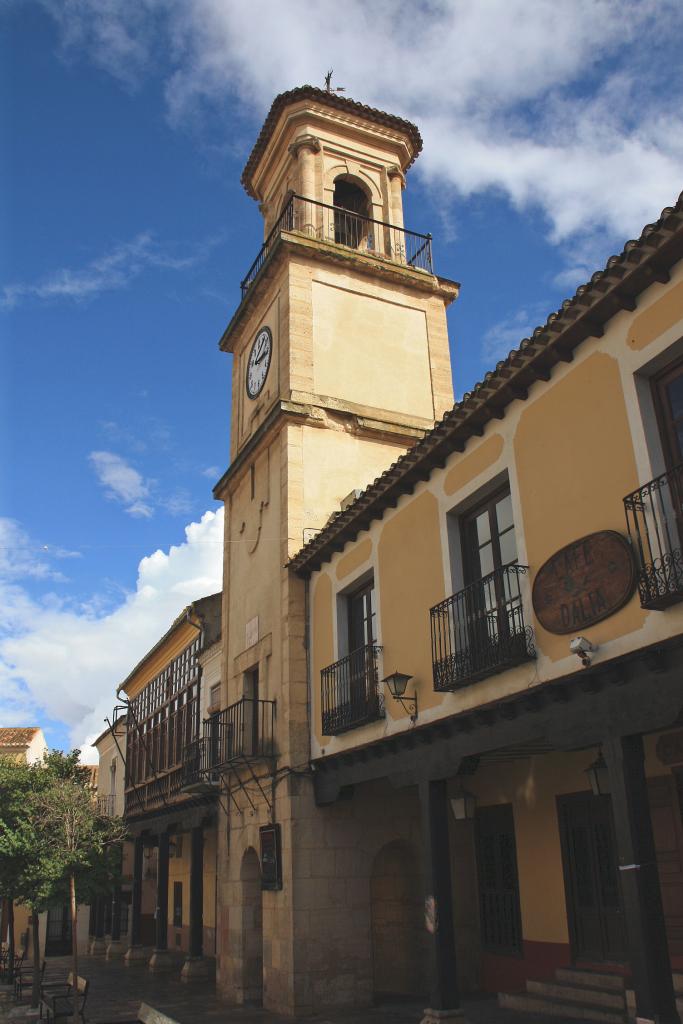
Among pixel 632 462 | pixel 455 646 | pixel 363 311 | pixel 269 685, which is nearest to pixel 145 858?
pixel 269 685

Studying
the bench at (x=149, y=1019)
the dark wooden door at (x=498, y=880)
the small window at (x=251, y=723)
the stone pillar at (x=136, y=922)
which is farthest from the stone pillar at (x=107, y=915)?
the dark wooden door at (x=498, y=880)

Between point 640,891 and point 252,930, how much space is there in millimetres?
9606

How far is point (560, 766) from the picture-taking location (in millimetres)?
11344

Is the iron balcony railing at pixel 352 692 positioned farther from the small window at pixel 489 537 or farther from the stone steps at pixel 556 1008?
the stone steps at pixel 556 1008

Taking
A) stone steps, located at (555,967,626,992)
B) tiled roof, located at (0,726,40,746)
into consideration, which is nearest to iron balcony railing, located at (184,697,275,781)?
stone steps, located at (555,967,626,992)

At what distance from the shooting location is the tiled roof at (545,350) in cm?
707

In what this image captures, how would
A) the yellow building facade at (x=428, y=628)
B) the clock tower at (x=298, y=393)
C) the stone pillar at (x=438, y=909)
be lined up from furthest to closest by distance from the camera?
the clock tower at (x=298, y=393) → the stone pillar at (x=438, y=909) → the yellow building facade at (x=428, y=628)

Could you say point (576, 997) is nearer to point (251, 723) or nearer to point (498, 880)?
point (498, 880)

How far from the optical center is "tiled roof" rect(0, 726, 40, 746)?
42.3 metres

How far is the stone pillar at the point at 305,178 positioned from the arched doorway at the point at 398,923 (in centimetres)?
1190

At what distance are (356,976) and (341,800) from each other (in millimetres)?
2384

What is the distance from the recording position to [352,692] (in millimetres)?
12203

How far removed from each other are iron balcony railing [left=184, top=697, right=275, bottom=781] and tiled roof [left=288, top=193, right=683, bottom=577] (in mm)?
4058

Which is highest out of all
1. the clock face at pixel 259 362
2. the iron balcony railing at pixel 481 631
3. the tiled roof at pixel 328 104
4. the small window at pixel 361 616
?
the tiled roof at pixel 328 104
